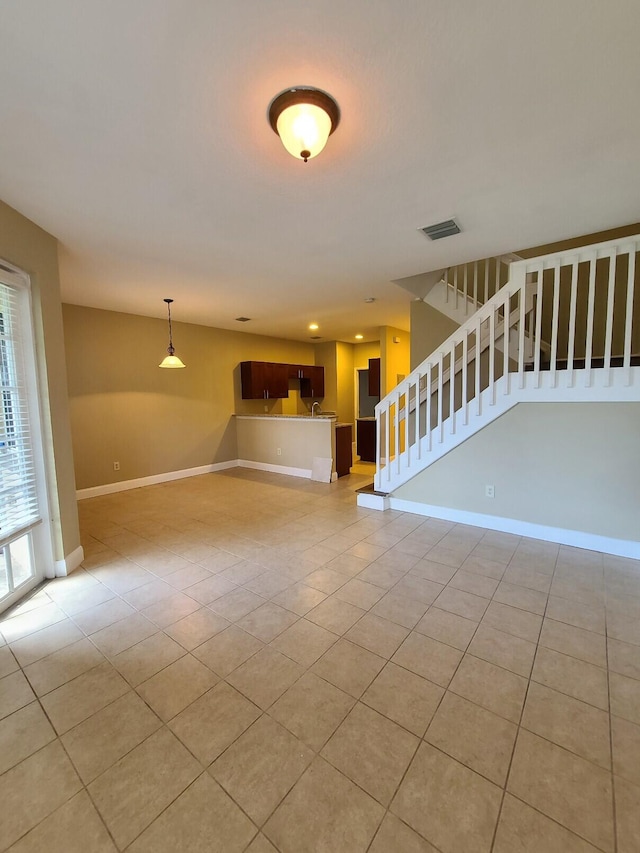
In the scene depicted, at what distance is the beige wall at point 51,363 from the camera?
2.49m

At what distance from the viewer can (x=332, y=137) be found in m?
1.77

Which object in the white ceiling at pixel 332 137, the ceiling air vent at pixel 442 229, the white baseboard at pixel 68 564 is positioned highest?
the ceiling air vent at pixel 442 229

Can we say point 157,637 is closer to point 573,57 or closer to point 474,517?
point 474,517

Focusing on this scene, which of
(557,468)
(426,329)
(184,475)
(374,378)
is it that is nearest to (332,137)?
(557,468)

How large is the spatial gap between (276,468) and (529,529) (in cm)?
422

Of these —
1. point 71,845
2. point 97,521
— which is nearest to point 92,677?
point 71,845

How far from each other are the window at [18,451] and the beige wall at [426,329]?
13.4 ft

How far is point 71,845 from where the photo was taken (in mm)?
1105

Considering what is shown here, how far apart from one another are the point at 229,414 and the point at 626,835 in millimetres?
6633

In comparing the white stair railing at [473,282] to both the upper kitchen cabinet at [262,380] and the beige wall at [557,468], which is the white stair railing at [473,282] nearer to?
the beige wall at [557,468]

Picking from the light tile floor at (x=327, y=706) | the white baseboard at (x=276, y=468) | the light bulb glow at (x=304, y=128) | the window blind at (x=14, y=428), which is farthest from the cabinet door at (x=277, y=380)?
the light bulb glow at (x=304, y=128)

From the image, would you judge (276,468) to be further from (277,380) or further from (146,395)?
(146,395)

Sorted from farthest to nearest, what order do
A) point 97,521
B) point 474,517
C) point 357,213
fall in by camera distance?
1. point 97,521
2. point 474,517
3. point 357,213

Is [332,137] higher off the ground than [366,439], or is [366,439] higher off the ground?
[332,137]
